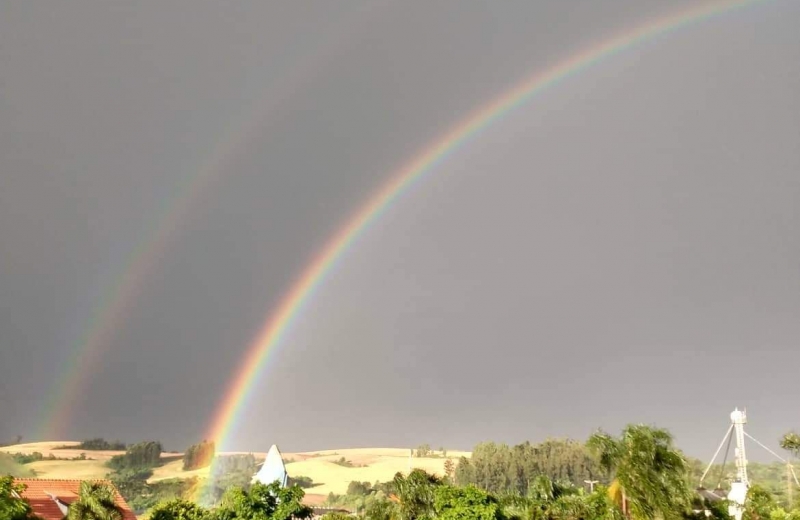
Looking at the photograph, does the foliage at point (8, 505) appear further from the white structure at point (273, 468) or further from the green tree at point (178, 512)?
the white structure at point (273, 468)

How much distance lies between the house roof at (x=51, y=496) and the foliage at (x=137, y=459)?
143m

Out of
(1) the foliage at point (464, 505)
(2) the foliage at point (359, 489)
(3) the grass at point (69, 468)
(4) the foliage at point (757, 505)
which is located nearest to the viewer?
(1) the foliage at point (464, 505)

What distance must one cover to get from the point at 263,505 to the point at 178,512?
5721mm

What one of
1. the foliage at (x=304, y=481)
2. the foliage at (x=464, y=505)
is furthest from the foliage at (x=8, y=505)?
the foliage at (x=304, y=481)

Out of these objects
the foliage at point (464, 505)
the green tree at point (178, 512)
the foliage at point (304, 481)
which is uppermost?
the foliage at point (304, 481)

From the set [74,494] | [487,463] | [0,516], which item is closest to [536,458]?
[487,463]

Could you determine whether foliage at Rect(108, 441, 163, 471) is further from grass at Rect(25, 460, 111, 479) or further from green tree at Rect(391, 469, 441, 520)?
green tree at Rect(391, 469, 441, 520)

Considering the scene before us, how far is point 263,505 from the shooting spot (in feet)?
99.0

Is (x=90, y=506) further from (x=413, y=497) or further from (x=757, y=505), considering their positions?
(x=757, y=505)

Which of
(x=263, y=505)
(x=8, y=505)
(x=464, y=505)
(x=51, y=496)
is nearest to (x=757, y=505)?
(x=464, y=505)

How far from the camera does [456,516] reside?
95.0 ft

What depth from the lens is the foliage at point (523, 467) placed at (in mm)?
133125

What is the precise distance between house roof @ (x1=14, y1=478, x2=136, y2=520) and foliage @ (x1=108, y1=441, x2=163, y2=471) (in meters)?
143

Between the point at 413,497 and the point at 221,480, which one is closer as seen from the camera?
the point at 413,497
